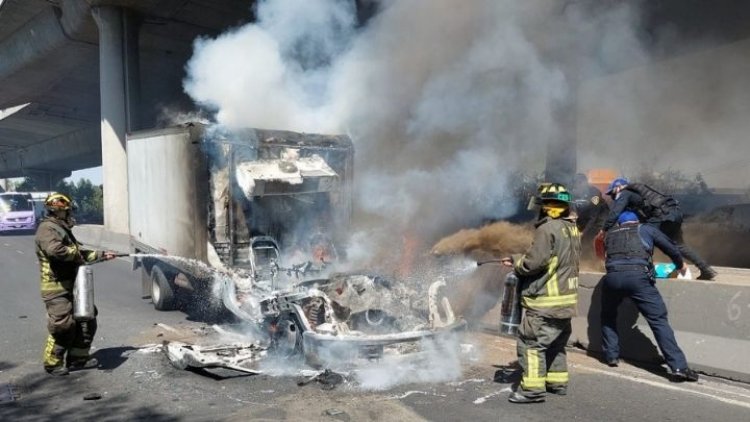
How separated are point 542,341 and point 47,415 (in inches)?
146

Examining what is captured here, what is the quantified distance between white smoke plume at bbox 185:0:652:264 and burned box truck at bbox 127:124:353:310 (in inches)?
58.0

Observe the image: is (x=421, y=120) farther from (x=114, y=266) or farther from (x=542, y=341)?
(x=114, y=266)

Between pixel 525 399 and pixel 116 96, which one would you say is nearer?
pixel 525 399

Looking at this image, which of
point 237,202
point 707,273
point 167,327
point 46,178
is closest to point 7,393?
point 167,327

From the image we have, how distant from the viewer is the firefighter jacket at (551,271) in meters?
4.41

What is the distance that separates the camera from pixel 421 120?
10.4m

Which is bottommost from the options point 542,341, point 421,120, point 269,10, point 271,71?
point 542,341

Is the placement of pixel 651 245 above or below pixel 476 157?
below

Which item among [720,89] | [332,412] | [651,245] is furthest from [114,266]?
[720,89]

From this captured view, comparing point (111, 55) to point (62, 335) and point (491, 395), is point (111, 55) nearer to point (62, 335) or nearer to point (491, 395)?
point (62, 335)

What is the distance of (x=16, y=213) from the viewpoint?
2639 cm

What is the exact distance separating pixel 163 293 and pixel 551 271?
19.8 feet

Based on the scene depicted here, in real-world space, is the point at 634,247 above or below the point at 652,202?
below

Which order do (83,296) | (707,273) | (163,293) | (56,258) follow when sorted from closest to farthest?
(56,258), (83,296), (707,273), (163,293)
